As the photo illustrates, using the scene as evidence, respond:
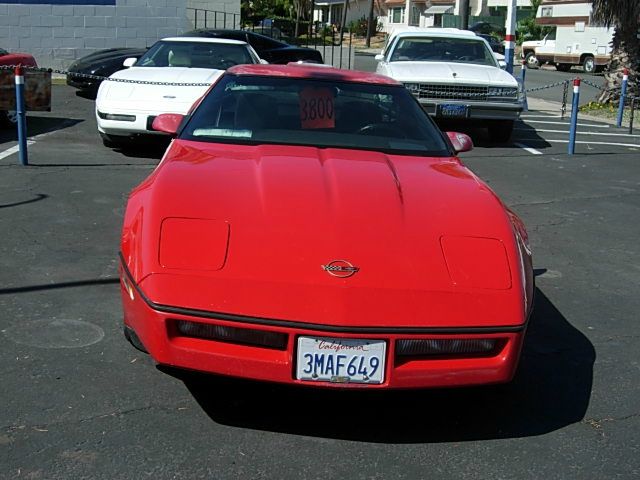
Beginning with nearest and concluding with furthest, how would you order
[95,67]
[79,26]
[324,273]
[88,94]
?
[324,273] < [95,67] < [88,94] < [79,26]

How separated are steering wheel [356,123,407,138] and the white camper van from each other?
3116 cm

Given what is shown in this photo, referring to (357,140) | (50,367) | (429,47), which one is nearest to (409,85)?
(429,47)

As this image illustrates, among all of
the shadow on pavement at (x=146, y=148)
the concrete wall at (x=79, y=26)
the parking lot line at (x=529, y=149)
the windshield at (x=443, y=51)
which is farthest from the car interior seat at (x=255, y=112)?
the concrete wall at (x=79, y=26)

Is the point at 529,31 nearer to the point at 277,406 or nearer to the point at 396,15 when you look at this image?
the point at 396,15

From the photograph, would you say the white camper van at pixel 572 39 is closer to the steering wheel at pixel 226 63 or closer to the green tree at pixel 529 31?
the green tree at pixel 529 31

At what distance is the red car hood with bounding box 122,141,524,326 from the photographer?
3.16 meters

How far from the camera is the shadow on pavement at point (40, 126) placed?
10.7 m

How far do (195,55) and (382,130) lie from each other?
6281 mm

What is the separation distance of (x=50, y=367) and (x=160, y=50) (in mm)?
7539

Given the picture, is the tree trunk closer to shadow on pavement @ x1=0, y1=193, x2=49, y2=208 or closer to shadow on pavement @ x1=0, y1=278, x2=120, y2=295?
shadow on pavement @ x1=0, y1=193, x2=49, y2=208

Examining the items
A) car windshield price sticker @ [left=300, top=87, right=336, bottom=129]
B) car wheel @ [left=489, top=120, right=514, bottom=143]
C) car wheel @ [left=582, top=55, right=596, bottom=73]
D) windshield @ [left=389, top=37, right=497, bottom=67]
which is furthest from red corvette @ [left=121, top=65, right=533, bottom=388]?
car wheel @ [left=582, top=55, right=596, bottom=73]

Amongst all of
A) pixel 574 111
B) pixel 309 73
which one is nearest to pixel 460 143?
pixel 309 73

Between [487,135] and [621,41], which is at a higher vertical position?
[621,41]

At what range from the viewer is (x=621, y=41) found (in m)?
18.0
